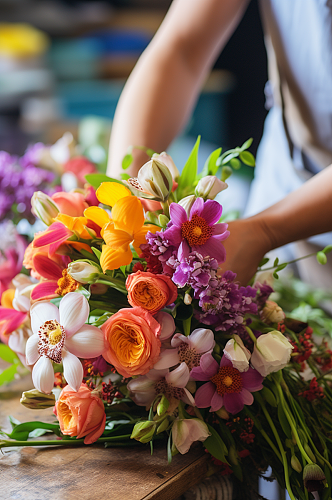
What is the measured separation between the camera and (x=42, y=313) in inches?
16.2

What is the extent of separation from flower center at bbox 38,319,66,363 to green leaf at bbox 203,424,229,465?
0.16 m

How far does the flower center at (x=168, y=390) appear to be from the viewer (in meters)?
0.42

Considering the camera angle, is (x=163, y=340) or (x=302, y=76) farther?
(x=302, y=76)

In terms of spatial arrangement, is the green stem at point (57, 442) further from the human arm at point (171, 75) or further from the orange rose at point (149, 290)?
the human arm at point (171, 75)

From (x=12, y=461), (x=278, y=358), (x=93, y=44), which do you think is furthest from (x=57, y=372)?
(x=93, y=44)

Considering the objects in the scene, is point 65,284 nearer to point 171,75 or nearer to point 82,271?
point 82,271

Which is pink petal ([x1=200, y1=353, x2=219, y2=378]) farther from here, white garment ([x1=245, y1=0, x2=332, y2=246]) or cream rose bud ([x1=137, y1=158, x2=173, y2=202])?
white garment ([x1=245, y1=0, x2=332, y2=246])

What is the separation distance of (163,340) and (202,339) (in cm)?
4

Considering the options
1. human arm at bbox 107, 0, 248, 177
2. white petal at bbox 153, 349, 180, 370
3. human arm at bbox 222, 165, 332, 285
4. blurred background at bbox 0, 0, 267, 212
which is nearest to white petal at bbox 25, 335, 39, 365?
white petal at bbox 153, 349, 180, 370

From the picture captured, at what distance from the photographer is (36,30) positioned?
3.14 m

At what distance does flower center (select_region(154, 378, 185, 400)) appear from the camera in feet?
1.39

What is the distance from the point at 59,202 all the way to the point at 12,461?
0.84ft

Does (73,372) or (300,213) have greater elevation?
(300,213)

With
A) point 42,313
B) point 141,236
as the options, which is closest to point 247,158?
point 141,236
